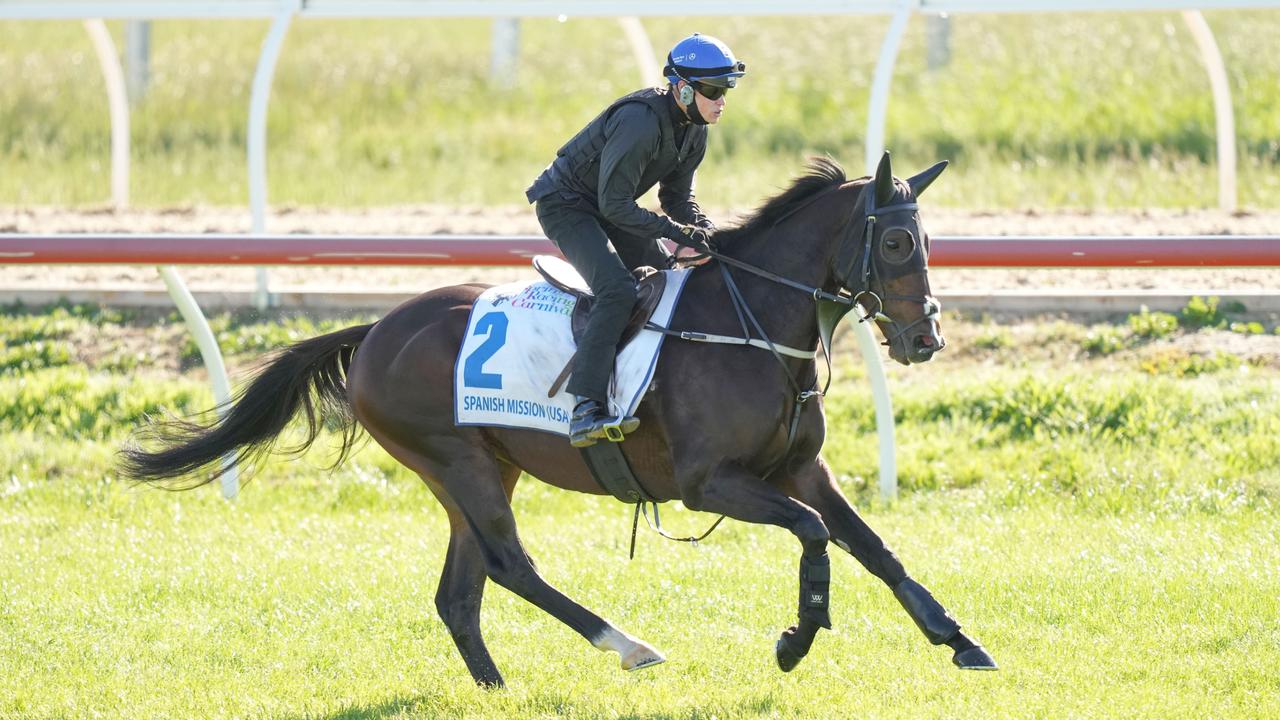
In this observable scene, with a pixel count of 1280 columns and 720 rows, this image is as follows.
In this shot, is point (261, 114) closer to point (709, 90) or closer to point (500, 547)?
point (500, 547)

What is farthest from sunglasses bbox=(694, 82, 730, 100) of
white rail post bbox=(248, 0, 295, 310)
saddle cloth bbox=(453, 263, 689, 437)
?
white rail post bbox=(248, 0, 295, 310)

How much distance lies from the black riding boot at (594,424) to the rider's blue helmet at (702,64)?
1195 millimetres

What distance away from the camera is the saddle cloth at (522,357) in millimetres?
5605

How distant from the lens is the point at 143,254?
754 centimetres

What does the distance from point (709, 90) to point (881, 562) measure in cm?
176

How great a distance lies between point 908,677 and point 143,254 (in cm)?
440

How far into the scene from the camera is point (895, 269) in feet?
16.7

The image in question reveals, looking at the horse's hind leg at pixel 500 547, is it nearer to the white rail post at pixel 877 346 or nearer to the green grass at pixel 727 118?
the white rail post at pixel 877 346

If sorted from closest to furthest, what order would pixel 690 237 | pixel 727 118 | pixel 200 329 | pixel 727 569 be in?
pixel 690 237
pixel 727 569
pixel 200 329
pixel 727 118

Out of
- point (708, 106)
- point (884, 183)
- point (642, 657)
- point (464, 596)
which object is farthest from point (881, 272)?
point (464, 596)

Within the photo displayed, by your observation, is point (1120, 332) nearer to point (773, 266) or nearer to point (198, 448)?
point (773, 266)

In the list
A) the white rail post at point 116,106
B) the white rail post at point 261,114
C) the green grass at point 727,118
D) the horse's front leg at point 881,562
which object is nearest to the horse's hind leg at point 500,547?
the horse's front leg at point 881,562

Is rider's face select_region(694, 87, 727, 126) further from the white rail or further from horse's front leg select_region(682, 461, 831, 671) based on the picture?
the white rail

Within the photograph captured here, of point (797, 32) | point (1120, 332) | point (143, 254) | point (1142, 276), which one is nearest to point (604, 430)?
point (143, 254)
